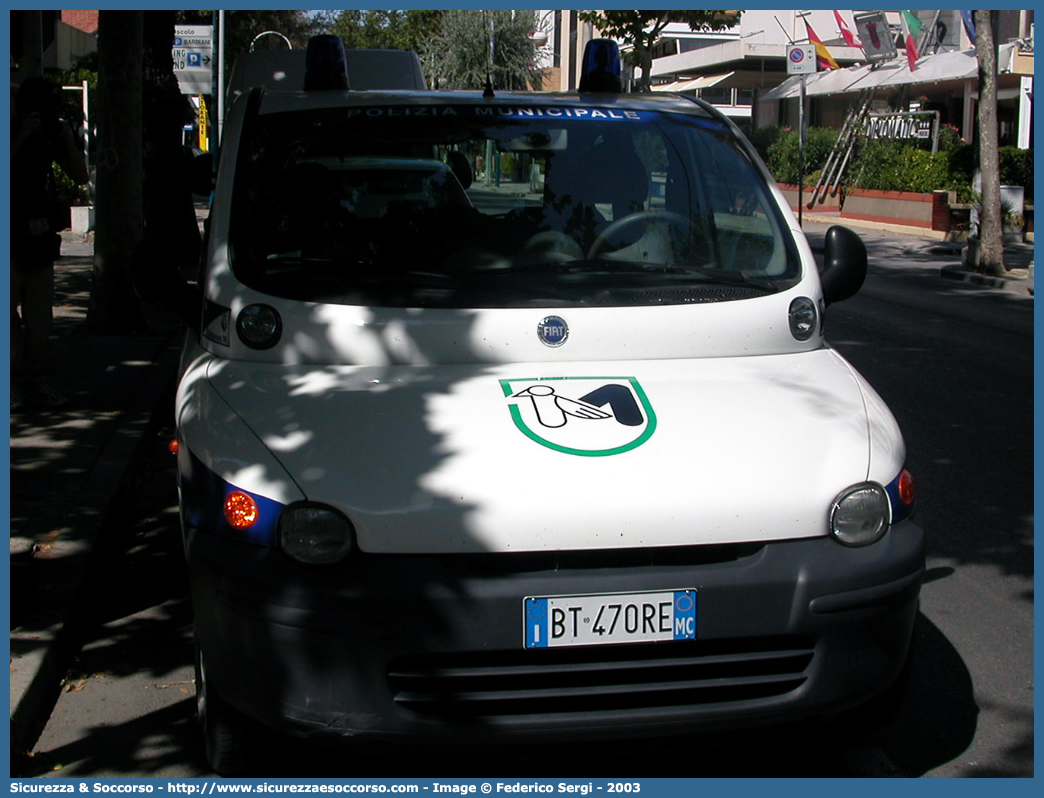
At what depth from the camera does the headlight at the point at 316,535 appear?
304cm

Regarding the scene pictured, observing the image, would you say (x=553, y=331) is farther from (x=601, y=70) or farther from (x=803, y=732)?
(x=601, y=70)

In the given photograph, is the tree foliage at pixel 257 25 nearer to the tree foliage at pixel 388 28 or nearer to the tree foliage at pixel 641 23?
the tree foliage at pixel 388 28

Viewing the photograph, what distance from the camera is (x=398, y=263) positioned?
4.16 m

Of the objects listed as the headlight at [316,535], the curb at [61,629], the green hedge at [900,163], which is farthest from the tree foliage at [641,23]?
the headlight at [316,535]

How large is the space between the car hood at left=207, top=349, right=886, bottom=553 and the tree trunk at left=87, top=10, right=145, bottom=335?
705 cm

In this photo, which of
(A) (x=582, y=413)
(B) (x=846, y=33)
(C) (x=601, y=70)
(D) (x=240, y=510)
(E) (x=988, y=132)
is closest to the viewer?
(D) (x=240, y=510)

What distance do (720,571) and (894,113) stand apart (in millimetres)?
30525

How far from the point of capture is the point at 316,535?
305 centimetres

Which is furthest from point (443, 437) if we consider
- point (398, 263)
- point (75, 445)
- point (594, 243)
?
point (75, 445)

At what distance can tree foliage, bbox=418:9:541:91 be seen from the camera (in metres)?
56.7

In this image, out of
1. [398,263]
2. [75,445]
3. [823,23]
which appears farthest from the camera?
[823,23]

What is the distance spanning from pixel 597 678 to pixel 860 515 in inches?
31.4

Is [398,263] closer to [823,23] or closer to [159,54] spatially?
[159,54]

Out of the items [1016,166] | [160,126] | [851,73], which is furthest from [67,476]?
[851,73]
